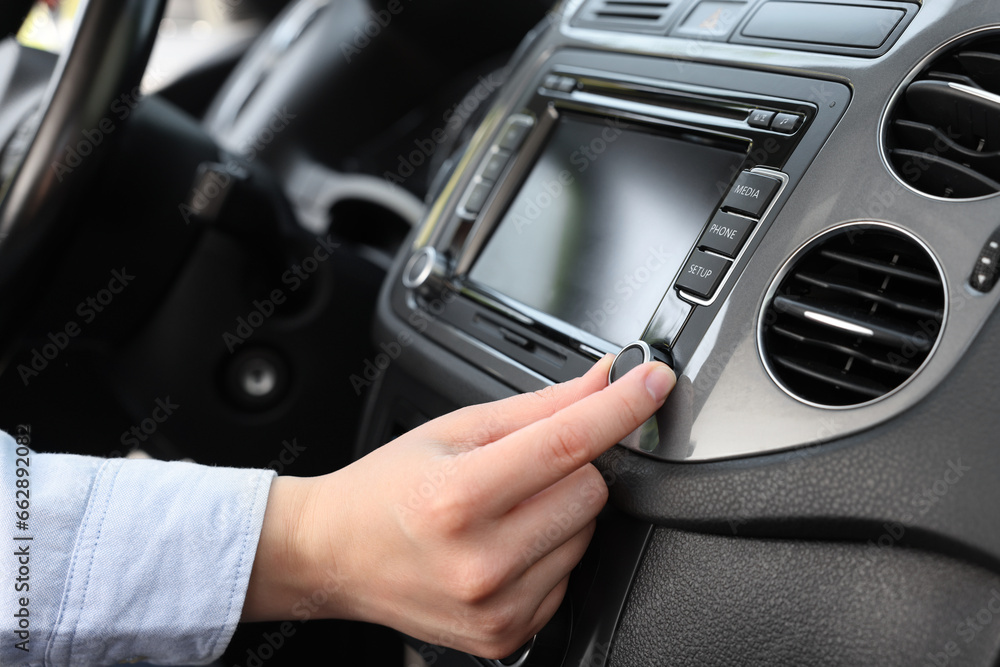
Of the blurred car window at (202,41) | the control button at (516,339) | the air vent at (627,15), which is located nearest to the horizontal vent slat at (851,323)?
the control button at (516,339)

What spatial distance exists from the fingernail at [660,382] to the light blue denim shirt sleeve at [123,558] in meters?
0.30

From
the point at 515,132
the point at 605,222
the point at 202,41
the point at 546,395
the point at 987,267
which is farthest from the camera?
the point at 202,41

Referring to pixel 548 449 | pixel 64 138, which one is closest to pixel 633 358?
pixel 548 449

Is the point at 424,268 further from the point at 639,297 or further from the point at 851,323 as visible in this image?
the point at 851,323

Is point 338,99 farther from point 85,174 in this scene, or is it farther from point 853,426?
point 853,426

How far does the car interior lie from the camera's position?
0.45 meters

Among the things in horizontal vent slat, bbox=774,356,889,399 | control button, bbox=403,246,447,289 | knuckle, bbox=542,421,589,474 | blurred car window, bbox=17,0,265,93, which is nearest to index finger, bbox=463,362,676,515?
knuckle, bbox=542,421,589,474

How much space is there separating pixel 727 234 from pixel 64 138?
59 centimetres

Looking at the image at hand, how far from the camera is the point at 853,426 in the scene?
0.46 m

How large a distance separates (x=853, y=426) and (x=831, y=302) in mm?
92

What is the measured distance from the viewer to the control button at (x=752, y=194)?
1.86 ft

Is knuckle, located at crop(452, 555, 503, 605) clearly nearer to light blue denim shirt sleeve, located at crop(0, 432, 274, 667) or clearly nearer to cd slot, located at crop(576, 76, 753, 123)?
light blue denim shirt sleeve, located at crop(0, 432, 274, 667)

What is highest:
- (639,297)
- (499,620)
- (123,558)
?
(639,297)

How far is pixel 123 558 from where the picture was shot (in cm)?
61
